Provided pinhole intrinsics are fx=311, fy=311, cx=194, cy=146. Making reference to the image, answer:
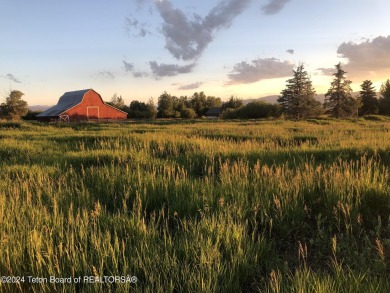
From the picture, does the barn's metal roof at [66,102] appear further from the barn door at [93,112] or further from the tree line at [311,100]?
the tree line at [311,100]

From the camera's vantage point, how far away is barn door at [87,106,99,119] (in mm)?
58312

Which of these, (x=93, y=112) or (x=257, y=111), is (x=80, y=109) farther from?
(x=257, y=111)

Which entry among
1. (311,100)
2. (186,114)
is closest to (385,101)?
(311,100)

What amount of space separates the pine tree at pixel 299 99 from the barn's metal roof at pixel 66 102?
128 feet

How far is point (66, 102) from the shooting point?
2368 inches

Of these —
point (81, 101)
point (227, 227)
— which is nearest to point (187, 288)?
point (227, 227)

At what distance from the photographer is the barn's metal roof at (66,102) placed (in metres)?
56.6

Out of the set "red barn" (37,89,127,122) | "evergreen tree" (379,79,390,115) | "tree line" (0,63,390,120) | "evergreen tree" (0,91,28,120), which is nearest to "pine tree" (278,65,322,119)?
"tree line" (0,63,390,120)

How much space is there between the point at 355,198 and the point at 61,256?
13.9 feet

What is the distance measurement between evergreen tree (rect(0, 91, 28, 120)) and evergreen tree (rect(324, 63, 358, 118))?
6712 cm

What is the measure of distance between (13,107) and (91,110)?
23604 millimetres

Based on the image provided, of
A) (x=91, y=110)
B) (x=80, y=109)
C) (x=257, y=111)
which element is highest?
(x=80, y=109)

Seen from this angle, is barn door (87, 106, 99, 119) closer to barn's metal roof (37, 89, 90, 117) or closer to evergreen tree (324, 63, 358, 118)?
barn's metal roof (37, 89, 90, 117)

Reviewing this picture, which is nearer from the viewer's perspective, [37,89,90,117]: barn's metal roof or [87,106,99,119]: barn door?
[37,89,90,117]: barn's metal roof
